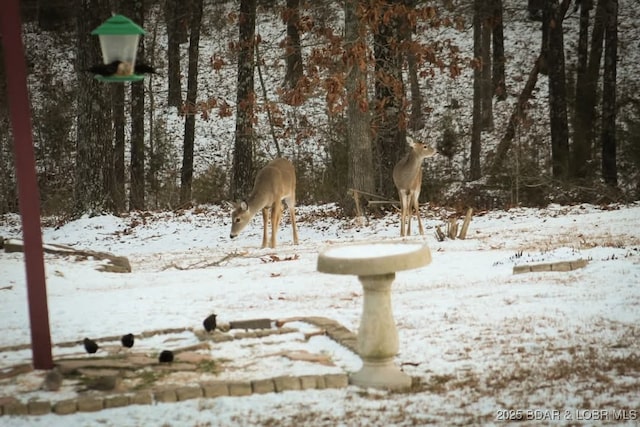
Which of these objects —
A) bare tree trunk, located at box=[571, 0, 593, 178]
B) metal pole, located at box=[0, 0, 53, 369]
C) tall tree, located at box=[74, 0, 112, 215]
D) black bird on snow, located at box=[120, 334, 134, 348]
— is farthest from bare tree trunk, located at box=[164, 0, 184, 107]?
metal pole, located at box=[0, 0, 53, 369]

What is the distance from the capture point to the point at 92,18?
68.6 feet

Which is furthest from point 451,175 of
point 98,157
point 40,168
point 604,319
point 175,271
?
point 604,319

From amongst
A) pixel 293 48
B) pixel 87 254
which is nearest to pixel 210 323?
pixel 87 254

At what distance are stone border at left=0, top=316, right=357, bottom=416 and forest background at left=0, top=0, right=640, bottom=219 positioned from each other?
471 inches

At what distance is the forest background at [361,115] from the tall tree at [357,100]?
3 centimetres

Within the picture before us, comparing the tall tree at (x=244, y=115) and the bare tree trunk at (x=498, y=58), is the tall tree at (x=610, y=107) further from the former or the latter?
the tall tree at (x=244, y=115)

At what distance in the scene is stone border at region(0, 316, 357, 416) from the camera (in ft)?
19.2

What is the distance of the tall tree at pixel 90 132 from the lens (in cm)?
2044

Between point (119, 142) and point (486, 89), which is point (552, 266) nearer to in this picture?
point (119, 142)

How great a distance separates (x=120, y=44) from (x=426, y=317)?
3495 mm

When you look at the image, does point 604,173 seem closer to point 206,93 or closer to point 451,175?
point 451,175

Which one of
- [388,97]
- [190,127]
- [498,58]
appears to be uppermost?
[498,58]

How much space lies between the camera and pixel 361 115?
1920 centimetres

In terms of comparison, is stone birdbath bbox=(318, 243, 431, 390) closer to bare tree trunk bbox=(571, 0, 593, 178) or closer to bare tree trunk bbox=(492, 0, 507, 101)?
bare tree trunk bbox=(571, 0, 593, 178)
